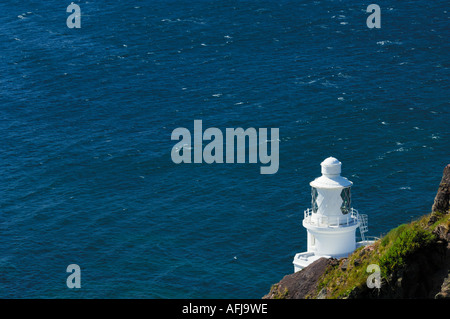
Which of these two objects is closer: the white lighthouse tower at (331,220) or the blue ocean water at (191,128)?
the white lighthouse tower at (331,220)

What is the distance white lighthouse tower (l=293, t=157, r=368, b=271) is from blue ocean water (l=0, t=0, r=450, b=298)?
36348mm

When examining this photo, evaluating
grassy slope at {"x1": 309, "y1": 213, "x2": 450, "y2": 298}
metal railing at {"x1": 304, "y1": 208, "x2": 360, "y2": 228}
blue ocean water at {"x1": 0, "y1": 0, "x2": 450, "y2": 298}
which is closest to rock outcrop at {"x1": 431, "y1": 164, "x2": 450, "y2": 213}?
grassy slope at {"x1": 309, "y1": 213, "x2": 450, "y2": 298}

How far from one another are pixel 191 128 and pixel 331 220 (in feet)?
280

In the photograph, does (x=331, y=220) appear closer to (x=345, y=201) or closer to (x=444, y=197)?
A: (x=345, y=201)

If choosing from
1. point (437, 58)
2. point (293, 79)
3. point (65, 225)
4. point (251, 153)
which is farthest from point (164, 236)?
point (437, 58)

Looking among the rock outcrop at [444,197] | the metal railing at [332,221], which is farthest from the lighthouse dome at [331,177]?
the rock outcrop at [444,197]

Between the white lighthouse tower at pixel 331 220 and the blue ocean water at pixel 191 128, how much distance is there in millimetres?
36348

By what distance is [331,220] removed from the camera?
65062 millimetres

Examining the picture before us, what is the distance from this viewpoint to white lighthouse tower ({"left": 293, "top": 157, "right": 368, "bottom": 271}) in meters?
64.5

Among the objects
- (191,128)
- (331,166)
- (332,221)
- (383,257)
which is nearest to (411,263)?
(383,257)

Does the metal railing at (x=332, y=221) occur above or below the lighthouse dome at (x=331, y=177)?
below

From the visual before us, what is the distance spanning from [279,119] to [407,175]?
26.7m

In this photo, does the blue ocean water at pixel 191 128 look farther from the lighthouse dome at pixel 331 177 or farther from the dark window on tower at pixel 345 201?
the lighthouse dome at pixel 331 177

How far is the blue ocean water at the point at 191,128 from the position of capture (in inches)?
4469
